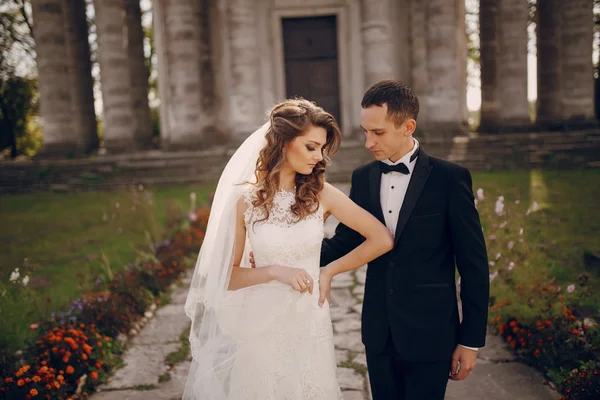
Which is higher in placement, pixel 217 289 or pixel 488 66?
pixel 488 66

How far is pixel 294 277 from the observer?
2781mm

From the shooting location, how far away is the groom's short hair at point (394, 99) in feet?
8.55

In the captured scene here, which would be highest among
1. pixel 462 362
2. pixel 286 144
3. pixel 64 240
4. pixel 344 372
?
pixel 286 144

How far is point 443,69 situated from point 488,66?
5042mm

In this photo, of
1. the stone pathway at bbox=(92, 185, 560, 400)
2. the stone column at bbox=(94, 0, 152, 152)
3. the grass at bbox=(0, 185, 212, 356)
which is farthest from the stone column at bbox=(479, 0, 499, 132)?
the stone pathway at bbox=(92, 185, 560, 400)

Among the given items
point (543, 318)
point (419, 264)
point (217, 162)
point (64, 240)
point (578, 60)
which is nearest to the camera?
point (419, 264)

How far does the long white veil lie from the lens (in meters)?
2.99

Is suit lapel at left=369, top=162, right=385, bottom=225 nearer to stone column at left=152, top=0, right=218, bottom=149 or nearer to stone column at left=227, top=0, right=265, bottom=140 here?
stone column at left=227, top=0, right=265, bottom=140

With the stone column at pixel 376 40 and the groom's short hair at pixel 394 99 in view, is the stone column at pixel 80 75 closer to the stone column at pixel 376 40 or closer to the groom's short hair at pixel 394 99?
the stone column at pixel 376 40

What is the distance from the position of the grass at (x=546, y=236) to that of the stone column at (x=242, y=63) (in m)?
6.81

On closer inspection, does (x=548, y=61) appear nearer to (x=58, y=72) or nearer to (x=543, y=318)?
(x=543, y=318)

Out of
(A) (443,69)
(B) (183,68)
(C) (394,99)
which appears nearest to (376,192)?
(C) (394,99)

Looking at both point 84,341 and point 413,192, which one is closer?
point 413,192

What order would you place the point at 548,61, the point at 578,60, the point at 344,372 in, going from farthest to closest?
the point at 548,61 < the point at 578,60 < the point at 344,372
